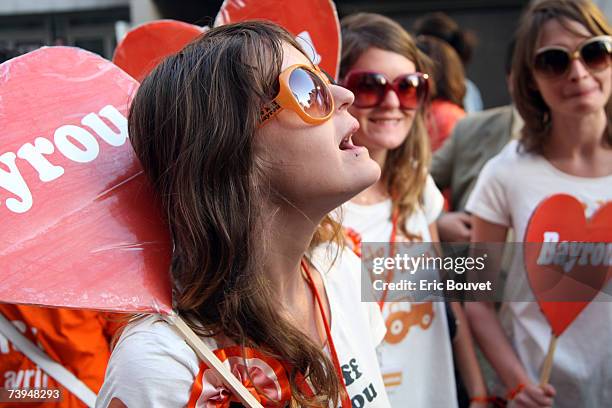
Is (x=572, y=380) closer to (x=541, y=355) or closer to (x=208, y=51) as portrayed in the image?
(x=541, y=355)

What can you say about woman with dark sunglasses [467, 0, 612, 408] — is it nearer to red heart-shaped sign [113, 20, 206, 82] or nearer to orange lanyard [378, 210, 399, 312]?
orange lanyard [378, 210, 399, 312]

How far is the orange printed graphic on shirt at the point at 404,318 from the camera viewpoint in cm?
181

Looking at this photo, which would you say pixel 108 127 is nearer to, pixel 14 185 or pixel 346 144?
pixel 14 185

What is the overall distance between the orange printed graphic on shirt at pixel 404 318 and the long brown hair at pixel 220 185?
0.59 metres

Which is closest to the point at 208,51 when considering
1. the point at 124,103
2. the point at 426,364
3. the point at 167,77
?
the point at 167,77

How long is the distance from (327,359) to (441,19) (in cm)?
295

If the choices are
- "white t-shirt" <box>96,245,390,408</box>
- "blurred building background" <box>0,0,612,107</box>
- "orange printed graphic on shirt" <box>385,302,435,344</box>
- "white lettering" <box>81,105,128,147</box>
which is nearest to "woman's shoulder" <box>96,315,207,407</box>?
"white t-shirt" <box>96,245,390,408</box>

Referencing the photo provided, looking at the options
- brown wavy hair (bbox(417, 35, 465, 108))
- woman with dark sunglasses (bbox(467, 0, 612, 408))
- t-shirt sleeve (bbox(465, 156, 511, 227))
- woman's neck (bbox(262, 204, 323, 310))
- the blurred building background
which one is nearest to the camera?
woman's neck (bbox(262, 204, 323, 310))

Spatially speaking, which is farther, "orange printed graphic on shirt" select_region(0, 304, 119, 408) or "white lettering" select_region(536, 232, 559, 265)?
"white lettering" select_region(536, 232, 559, 265)

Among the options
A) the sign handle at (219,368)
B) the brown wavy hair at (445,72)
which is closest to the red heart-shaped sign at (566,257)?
the sign handle at (219,368)

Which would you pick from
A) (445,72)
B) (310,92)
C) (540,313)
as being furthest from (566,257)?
(445,72)

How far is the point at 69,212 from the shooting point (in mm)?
1134

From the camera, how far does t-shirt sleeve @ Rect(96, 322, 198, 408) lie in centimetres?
104

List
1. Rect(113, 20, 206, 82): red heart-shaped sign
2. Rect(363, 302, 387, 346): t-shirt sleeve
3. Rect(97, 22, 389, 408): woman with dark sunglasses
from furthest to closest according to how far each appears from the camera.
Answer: Rect(113, 20, 206, 82): red heart-shaped sign
Rect(363, 302, 387, 346): t-shirt sleeve
Rect(97, 22, 389, 408): woman with dark sunglasses
